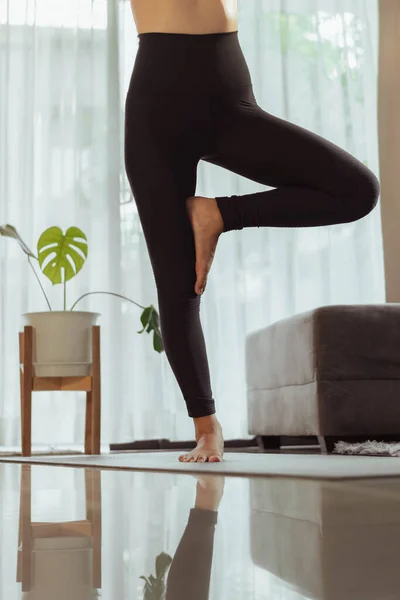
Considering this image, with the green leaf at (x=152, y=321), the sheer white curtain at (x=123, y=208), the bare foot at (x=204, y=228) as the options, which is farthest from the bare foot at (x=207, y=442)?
the sheer white curtain at (x=123, y=208)

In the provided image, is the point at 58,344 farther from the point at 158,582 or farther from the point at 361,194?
the point at 158,582

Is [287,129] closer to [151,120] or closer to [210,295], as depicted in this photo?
[151,120]

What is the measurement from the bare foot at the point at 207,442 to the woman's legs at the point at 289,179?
1.37 feet

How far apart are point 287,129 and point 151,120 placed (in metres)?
0.32

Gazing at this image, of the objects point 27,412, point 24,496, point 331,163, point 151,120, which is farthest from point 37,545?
point 27,412

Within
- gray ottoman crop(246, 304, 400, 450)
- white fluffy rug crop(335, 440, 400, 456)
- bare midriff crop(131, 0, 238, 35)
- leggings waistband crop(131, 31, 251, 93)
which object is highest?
bare midriff crop(131, 0, 238, 35)

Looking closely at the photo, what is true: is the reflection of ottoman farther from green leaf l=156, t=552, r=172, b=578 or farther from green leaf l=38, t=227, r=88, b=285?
green leaf l=38, t=227, r=88, b=285

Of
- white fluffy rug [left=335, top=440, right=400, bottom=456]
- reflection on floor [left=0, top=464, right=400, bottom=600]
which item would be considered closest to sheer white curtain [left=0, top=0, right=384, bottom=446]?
white fluffy rug [left=335, top=440, right=400, bottom=456]

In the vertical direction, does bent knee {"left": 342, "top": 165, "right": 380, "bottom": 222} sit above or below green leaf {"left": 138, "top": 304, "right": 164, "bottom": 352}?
above

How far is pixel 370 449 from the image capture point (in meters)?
2.53

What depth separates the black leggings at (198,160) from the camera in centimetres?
174

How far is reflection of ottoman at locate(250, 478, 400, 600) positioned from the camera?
44 centimetres

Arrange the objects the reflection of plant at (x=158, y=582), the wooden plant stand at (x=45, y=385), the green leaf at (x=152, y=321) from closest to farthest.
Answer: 1. the reflection of plant at (x=158, y=582)
2. the wooden plant stand at (x=45, y=385)
3. the green leaf at (x=152, y=321)

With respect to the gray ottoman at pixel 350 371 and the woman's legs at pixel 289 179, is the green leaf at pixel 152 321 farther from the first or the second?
the woman's legs at pixel 289 179
